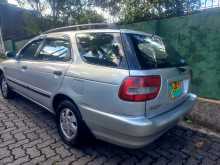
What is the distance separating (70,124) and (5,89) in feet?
9.74

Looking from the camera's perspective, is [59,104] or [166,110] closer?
[166,110]

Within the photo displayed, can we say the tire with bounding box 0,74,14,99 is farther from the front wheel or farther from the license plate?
the license plate

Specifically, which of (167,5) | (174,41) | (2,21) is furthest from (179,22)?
(2,21)

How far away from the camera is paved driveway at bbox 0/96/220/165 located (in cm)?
268

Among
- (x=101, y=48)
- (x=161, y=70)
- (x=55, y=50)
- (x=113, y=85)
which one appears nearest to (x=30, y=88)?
(x=55, y=50)

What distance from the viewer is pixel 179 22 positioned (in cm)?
429

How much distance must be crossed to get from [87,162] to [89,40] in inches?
62.3

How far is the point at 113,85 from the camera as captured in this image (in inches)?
86.7

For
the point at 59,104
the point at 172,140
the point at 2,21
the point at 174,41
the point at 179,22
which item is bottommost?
the point at 172,140

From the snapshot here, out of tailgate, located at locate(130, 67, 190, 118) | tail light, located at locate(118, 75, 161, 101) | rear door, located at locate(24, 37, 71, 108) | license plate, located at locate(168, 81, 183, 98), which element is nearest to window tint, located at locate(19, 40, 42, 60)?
rear door, located at locate(24, 37, 71, 108)

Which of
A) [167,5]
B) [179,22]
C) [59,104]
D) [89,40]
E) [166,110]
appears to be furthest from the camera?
[167,5]

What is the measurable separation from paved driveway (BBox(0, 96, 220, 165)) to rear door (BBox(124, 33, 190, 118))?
73cm

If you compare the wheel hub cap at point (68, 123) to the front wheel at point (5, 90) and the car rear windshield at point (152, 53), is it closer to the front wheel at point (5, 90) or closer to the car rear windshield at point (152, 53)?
the car rear windshield at point (152, 53)

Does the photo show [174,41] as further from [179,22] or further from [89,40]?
[89,40]
